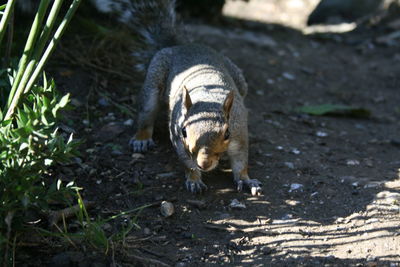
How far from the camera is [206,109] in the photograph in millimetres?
3049

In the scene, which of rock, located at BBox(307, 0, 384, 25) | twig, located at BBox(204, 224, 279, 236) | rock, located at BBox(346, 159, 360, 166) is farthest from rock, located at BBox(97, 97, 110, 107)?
rock, located at BBox(307, 0, 384, 25)

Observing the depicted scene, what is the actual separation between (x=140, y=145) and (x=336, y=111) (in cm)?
174

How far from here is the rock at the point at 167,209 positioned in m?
2.90

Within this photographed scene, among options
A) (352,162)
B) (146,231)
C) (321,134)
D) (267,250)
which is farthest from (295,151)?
(146,231)

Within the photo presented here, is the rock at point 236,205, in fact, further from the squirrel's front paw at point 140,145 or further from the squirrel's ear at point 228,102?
the squirrel's front paw at point 140,145

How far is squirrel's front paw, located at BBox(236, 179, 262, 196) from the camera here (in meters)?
3.15

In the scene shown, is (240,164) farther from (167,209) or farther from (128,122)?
(128,122)

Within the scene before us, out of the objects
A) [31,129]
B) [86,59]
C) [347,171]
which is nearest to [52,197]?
[31,129]

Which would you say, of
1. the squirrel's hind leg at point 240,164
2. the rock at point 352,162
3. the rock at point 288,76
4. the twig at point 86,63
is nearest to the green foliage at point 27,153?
the squirrel's hind leg at point 240,164

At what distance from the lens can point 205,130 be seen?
9.52 ft

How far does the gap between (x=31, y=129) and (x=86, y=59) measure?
234 cm

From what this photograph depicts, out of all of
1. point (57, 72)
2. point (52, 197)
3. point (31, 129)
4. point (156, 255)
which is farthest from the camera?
point (57, 72)

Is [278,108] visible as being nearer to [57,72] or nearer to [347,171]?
[347,171]

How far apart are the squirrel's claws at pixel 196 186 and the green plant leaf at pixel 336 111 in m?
1.63
